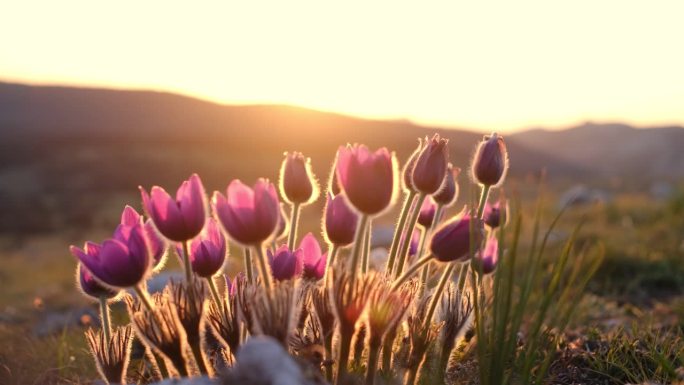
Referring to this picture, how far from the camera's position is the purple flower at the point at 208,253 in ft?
6.19

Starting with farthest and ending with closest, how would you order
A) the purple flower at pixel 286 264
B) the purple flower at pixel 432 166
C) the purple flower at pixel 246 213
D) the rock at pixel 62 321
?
the rock at pixel 62 321 < the purple flower at pixel 286 264 < the purple flower at pixel 432 166 < the purple flower at pixel 246 213

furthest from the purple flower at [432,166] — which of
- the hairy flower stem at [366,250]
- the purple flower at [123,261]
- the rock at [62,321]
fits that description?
the rock at [62,321]

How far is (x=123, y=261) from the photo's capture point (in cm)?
160

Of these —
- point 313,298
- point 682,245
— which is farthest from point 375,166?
point 682,245

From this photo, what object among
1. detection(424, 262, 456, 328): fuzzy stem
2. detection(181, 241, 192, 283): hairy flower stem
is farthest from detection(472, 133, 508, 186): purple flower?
detection(181, 241, 192, 283): hairy flower stem

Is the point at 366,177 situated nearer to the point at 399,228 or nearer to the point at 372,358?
the point at 399,228

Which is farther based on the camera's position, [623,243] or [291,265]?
[623,243]

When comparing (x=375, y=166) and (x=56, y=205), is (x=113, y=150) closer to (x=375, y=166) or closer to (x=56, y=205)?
(x=56, y=205)

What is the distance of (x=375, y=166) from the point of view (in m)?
1.58

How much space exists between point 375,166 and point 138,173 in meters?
27.9

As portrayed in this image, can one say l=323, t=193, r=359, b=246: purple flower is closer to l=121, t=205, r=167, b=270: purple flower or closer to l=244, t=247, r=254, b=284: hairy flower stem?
l=244, t=247, r=254, b=284: hairy flower stem

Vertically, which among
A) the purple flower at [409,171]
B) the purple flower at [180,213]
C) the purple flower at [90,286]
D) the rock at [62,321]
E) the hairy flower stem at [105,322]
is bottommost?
the rock at [62,321]

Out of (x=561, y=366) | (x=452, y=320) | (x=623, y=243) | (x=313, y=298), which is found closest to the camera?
(x=313, y=298)

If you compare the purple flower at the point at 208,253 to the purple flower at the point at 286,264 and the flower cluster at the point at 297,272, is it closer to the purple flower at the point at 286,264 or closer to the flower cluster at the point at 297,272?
the flower cluster at the point at 297,272
